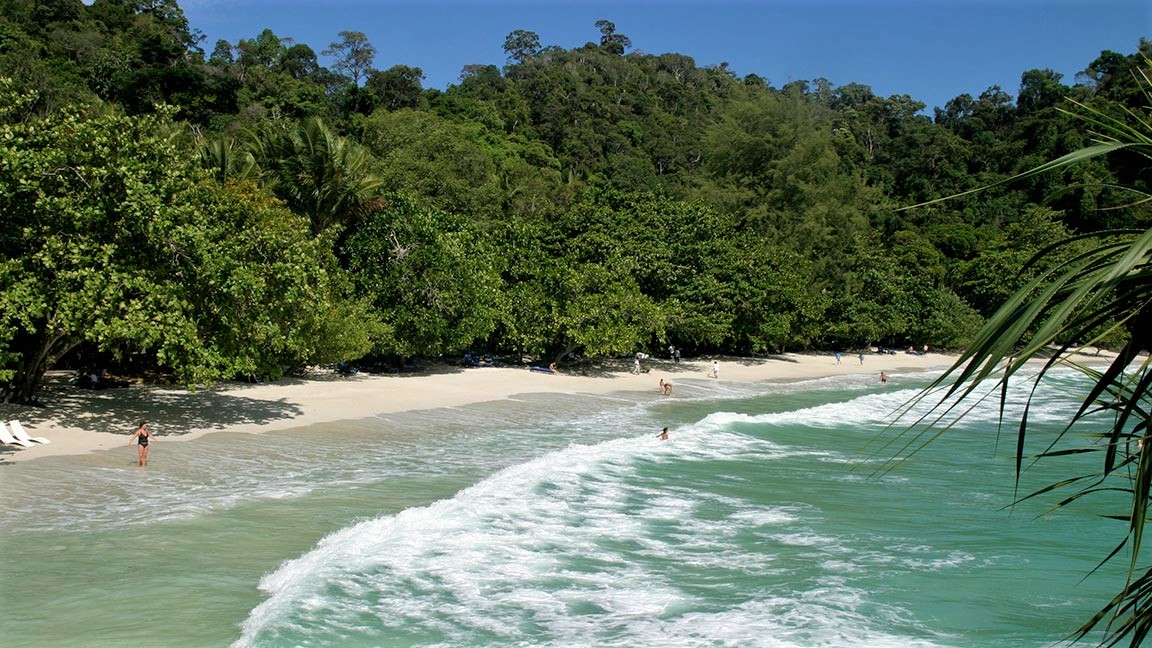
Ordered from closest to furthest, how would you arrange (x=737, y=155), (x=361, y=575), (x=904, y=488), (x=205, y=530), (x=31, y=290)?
(x=361, y=575), (x=205, y=530), (x=31, y=290), (x=904, y=488), (x=737, y=155)

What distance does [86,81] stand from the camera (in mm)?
51875

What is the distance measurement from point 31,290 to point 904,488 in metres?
18.0

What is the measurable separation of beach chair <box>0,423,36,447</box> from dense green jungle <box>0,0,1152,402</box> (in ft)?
3.98

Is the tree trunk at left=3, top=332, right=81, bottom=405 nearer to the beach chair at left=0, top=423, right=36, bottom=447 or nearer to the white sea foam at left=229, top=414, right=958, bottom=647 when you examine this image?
the beach chair at left=0, top=423, right=36, bottom=447

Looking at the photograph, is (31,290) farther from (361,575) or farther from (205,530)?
(361,575)

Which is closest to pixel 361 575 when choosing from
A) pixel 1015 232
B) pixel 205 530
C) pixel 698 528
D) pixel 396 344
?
pixel 205 530

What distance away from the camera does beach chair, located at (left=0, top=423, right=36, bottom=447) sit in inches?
611

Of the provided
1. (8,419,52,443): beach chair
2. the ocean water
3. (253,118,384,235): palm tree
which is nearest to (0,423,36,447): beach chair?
(8,419,52,443): beach chair

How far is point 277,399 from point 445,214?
11126 millimetres

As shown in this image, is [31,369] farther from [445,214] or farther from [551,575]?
[445,214]

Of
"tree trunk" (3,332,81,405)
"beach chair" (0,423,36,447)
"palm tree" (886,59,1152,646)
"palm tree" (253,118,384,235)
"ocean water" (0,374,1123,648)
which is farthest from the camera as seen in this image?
"palm tree" (253,118,384,235)

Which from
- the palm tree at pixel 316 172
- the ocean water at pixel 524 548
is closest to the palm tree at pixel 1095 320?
the ocean water at pixel 524 548

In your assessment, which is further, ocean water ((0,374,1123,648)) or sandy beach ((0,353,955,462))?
sandy beach ((0,353,955,462))

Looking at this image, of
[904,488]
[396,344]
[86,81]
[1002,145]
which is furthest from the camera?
[1002,145]
